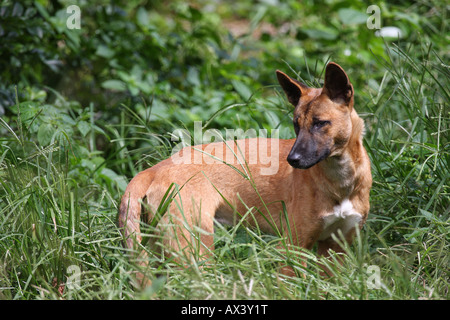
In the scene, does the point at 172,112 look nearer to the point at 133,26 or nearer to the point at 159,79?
the point at 159,79

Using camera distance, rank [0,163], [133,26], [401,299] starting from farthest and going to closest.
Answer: [133,26] < [0,163] < [401,299]

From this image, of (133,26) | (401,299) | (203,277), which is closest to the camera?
(401,299)

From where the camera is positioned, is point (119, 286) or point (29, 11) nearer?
point (119, 286)

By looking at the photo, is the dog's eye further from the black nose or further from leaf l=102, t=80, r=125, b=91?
leaf l=102, t=80, r=125, b=91

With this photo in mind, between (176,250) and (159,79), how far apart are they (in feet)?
10.8

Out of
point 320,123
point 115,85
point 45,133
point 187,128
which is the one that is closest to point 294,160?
point 320,123

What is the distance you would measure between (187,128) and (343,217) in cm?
163

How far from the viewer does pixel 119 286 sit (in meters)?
2.86

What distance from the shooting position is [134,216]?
10.2 feet

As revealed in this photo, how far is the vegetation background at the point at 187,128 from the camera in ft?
9.73

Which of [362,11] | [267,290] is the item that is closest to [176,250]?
[267,290]

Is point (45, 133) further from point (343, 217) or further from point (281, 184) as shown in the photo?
point (343, 217)

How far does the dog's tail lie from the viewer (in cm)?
300

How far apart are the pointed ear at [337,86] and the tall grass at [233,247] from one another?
75 cm
